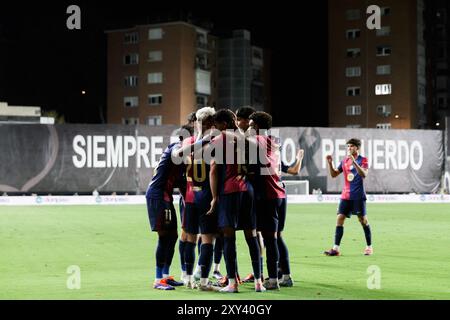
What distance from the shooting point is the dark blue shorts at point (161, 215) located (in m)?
9.54

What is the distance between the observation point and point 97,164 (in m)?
30.3

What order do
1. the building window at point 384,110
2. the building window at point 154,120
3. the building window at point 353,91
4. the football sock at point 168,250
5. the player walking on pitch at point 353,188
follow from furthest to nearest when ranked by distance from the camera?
the building window at point 353,91
the building window at point 384,110
the building window at point 154,120
the player walking on pitch at point 353,188
the football sock at point 168,250

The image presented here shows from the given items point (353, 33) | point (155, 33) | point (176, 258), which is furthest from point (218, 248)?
point (353, 33)

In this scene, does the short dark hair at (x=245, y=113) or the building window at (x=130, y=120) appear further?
the building window at (x=130, y=120)

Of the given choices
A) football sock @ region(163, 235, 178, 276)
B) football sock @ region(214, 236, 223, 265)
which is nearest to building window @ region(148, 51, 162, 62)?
football sock @ region(214, 236, 223, 265)

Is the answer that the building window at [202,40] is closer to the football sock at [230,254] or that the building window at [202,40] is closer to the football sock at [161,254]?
the football sock at [161,254]

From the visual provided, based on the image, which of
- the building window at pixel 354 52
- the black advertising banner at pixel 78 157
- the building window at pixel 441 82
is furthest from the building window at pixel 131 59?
the black advertising banner at pixel 78 157

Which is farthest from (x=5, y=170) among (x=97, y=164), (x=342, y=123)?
(x=342, y=123)

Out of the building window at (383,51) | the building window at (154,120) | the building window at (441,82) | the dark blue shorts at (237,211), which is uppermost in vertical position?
the building window at (383,51)

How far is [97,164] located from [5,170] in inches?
146

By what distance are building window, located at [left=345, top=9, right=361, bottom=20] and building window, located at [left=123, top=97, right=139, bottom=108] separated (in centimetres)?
2606

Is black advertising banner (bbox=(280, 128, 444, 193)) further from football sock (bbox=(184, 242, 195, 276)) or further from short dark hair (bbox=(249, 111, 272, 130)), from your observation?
football sock (bbox=(184, 242, 195, 276))

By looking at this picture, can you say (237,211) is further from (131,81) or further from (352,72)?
(352,72)

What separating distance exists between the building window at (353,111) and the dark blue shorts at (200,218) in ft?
245
